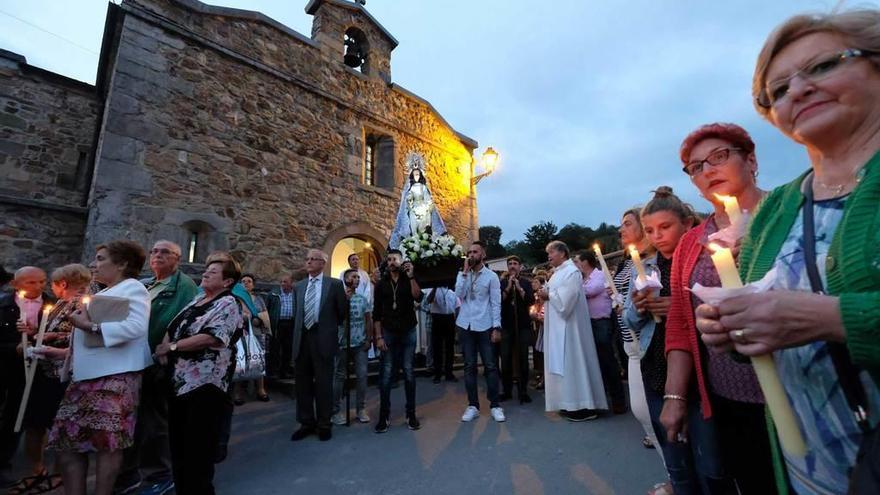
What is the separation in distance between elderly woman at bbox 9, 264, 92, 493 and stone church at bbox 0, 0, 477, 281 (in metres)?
3.40

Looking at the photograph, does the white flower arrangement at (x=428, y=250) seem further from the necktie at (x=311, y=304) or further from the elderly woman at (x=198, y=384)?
the elderly woman at (x=198, y=384)

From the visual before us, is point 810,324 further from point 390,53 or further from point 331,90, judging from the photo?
point 390,53

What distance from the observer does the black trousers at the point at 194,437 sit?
2.49 m

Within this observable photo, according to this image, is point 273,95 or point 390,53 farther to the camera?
point 390,53

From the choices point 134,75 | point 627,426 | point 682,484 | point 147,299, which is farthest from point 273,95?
point 682,484

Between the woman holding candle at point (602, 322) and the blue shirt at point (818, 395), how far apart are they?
12.2 ft

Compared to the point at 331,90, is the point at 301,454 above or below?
below

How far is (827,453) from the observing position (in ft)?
2.87

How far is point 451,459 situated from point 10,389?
3.87m

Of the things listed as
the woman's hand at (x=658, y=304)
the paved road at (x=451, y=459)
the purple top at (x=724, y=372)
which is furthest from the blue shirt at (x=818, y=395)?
the paved road at (x=451, y=459)

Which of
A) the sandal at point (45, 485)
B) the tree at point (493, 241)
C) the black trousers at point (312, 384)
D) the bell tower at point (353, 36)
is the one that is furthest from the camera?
the tree at point (493, 241)

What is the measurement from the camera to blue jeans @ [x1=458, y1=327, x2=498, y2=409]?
14.7 feet

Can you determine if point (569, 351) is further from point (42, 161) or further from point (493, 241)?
point (493, 241)

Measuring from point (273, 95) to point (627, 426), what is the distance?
8.61 m
